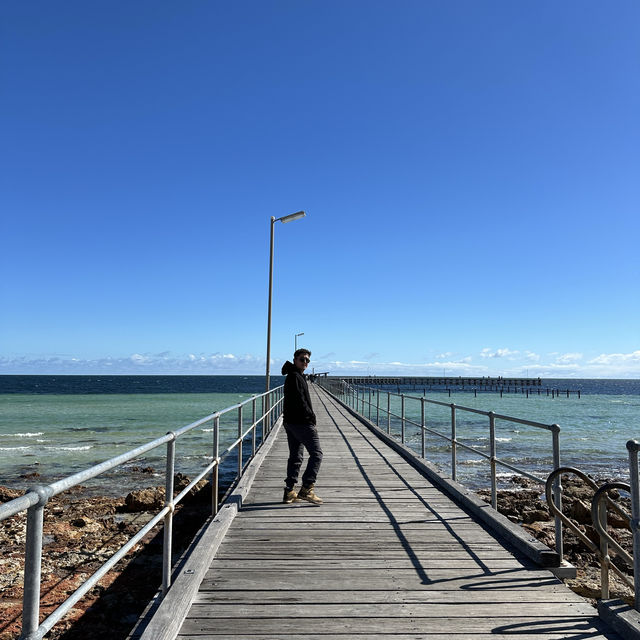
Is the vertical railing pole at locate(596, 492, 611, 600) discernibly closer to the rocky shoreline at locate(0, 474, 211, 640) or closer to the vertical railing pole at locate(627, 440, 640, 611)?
the vertical railing pole at locate(627, 440, 640, 611)

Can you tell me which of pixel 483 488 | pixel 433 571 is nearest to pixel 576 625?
pixel 433 571

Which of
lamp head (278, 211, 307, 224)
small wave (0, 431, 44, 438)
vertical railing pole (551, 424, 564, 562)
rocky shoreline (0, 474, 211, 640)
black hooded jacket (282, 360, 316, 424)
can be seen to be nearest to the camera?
vertical railing pole (551, 424, 564, 562)

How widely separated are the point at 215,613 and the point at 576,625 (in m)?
2.17

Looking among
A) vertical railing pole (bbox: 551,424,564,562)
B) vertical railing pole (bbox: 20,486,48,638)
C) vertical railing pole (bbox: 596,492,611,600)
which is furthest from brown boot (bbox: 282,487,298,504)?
vertical railing pole (bbox: 20,486,48,638)

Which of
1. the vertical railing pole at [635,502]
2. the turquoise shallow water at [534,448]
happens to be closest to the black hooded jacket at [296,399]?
the vertical railing pole at [635,502]

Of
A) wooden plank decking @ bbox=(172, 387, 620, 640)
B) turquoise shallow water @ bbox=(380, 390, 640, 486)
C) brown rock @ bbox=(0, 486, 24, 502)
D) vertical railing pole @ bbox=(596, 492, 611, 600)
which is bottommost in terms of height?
turquoise shallow water @ bbox=(380, 390, 640, 486)

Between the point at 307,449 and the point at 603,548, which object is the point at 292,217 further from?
the point at 603,548

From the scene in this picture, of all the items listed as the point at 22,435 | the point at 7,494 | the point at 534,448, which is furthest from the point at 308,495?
the point at 22,435

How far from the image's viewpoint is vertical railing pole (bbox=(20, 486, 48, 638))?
1707 mm

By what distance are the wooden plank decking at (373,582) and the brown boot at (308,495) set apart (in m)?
0.08

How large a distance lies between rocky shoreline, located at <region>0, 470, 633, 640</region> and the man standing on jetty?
2228mm

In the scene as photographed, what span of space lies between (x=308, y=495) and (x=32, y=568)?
4520 mm

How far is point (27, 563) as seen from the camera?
1698 millimetres

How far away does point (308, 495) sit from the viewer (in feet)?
19.7
